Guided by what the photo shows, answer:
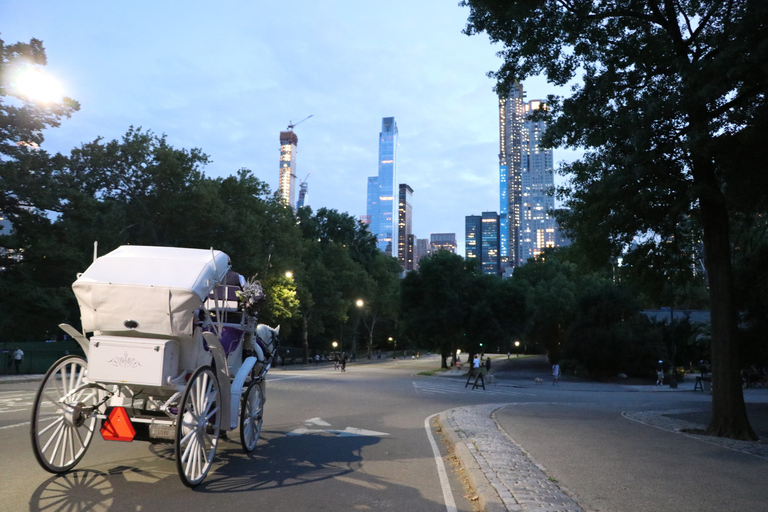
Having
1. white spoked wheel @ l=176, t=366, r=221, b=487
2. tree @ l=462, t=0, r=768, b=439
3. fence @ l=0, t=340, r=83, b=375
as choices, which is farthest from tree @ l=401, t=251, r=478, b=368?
white spoked wheel @ l=176, t=366, r=221, b=487

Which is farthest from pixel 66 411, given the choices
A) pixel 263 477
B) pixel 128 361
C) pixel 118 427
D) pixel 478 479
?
pixel 478 479

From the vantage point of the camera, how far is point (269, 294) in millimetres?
46938

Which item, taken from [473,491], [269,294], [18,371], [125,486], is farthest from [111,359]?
[269,294]

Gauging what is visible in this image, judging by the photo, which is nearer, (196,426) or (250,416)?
(196,426)

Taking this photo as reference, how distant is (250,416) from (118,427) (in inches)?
95.2

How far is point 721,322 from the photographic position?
43.5 feet

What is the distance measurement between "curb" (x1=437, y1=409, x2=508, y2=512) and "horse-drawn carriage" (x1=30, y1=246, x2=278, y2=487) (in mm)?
3201

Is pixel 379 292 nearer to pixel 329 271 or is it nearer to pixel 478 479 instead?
pixel 329 271

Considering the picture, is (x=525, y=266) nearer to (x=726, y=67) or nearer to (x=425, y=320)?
(x=425, y=320)

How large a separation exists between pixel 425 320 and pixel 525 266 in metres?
43.2

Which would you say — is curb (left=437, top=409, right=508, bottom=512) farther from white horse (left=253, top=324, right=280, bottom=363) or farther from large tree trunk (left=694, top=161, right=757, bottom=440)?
large tree trunk (left=694, top=161, right=757, bottom=440)

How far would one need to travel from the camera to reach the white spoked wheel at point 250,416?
8352 millimetres

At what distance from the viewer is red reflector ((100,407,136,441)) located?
650 cm

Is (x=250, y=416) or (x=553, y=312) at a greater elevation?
(x=553, y=312)
